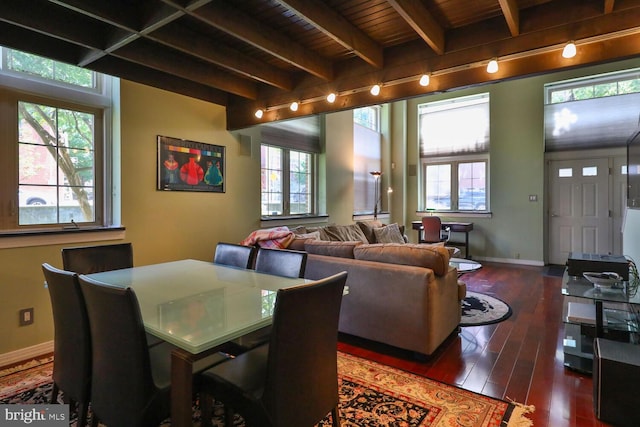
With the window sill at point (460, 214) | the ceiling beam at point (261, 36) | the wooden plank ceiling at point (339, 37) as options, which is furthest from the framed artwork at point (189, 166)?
the window sill at point (460, 214)

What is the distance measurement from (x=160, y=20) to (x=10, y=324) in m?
2.49

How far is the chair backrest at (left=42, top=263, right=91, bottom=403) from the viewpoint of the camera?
1.49 meters

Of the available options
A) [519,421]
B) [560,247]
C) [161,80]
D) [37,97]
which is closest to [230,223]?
[161,80]

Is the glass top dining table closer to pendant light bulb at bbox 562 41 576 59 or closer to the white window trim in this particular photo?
the white window trim

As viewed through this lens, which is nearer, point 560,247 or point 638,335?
point 638,335

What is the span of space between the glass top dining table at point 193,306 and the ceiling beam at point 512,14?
2095 mm

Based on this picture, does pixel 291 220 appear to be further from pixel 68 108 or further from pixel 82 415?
pixel 82 415

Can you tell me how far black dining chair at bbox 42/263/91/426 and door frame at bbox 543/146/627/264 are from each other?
23.0 ft

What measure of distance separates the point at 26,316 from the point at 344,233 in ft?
11.5

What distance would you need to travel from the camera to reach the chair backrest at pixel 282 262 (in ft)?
7.36

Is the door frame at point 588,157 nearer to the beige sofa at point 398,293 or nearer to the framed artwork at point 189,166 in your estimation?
the beige sofa at point 398,293

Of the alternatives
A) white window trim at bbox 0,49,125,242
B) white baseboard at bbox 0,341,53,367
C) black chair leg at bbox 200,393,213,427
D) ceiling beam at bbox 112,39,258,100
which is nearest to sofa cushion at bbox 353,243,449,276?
black chair leg at bbox 200,393,213,427

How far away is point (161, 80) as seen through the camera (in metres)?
3.29

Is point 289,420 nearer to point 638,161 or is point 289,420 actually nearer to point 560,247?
point 638,161
